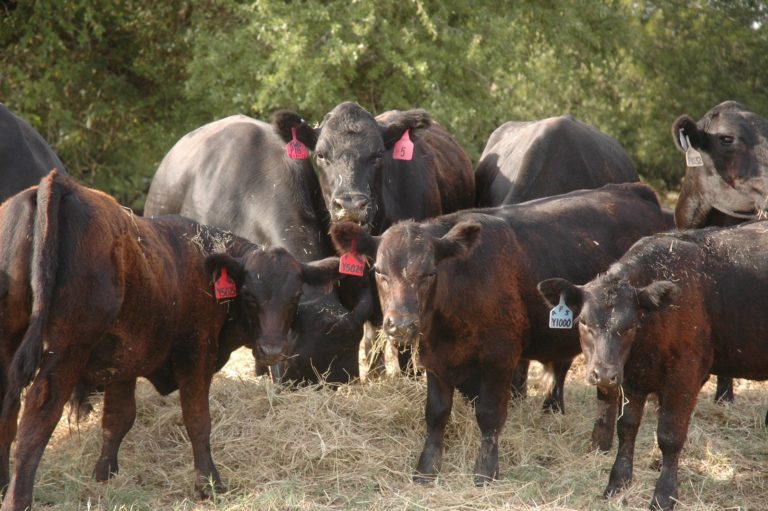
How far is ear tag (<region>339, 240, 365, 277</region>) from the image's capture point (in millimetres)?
6336

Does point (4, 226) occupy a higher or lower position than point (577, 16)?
lower

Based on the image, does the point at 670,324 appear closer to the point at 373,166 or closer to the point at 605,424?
the point at 605,424

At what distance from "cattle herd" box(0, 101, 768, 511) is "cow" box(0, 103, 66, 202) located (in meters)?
0.02

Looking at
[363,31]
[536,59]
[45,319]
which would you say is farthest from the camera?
[536,59]

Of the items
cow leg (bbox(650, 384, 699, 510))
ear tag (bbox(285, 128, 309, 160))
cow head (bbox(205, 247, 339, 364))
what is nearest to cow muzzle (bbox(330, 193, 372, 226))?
ear tag (bbox(285, 128, 309, 160))

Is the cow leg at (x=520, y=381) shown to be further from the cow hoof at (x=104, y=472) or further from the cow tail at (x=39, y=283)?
the cow tail at (x=39, y=283)

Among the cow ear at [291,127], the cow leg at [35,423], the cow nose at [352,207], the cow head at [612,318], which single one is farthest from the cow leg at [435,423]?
the cow ear at [291,127]

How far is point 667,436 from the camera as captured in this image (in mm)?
5633

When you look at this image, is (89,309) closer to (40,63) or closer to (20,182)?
(20,182)

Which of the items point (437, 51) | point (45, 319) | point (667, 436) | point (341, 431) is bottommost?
point (341, 431)

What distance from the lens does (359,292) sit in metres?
7.39

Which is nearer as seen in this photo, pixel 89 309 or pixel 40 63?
pixel 89 309

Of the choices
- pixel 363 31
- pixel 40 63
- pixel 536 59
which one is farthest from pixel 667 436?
pixel 536 59

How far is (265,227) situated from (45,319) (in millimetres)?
3112
